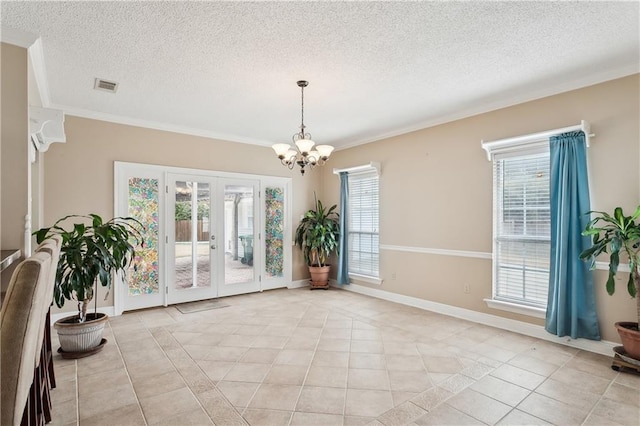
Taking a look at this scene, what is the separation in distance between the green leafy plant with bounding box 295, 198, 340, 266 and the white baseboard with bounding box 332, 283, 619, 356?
1016mm

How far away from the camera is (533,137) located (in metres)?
3.62

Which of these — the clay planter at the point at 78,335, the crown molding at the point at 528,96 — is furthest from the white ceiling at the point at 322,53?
the clay planter at the point at 78,335

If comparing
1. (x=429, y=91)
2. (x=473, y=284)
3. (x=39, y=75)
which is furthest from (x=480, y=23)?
(x=39, y=75)

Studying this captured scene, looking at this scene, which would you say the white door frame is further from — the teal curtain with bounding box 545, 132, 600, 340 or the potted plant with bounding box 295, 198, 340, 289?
the teal curtain with bounding box 545, 132, 600, 340

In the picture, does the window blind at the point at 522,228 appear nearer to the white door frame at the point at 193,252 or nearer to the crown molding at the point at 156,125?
the crown molding at the point at 156,125

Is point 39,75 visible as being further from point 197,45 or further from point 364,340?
point 364,340

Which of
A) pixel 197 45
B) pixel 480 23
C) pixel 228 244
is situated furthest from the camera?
pixel 228 244

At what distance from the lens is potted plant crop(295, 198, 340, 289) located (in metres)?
6.06

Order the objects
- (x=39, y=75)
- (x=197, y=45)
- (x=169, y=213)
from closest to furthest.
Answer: (x=197, y=45)
(x=39, y=75)
(x=169, y=213)

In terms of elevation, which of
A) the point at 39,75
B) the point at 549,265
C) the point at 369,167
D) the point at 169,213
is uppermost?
the point at 39,75

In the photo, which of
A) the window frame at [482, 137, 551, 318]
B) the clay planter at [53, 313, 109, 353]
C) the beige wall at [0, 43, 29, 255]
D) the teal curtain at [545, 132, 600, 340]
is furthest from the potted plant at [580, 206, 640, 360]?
the beige wall at [0, 43, 29, 255]

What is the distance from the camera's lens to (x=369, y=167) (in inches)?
219

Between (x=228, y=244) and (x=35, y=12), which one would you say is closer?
(x=35, y=12)

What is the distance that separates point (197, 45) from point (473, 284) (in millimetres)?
4111
